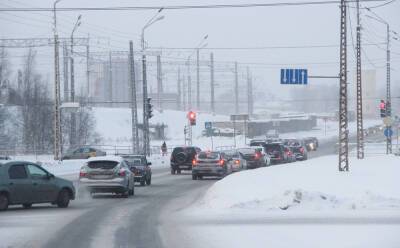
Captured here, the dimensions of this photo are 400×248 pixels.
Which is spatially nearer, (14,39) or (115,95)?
(14,39)

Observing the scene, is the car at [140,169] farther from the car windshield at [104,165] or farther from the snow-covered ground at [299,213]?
the car windshield at [104,165]

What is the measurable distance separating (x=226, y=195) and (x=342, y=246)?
11364 mm

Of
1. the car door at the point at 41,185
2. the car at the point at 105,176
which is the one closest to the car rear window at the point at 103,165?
the car at the point at 105,176

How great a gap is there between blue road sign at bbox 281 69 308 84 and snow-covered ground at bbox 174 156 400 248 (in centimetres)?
1433

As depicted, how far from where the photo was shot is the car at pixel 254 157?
5866 cm

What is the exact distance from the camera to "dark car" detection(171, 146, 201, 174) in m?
54.2

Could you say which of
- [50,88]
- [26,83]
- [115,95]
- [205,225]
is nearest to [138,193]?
[205,225]

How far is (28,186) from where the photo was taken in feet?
83.7

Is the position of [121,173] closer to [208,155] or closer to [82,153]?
[208,155]

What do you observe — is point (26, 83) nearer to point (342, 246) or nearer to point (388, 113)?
point (388, 113)

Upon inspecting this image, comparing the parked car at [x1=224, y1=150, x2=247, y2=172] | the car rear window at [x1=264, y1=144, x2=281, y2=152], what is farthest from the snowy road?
the car rear window at [x1=264, y1=144, x2=281, y2=152]

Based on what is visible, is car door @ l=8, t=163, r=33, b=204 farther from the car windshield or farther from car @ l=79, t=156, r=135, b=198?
the car windshield

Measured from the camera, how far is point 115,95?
529ft

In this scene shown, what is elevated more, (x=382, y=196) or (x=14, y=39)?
(x=14, y=39)
